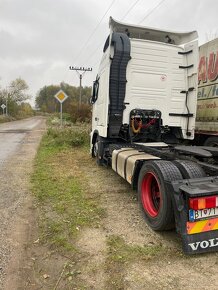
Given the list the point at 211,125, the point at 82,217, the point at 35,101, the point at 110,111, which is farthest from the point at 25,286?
the point at 35,101

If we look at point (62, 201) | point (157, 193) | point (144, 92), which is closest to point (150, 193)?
point (157, 193)

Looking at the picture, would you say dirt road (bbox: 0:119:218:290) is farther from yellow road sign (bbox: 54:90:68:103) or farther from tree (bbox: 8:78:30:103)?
tree (bbox: 8:78:30:103)

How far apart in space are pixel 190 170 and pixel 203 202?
791mm

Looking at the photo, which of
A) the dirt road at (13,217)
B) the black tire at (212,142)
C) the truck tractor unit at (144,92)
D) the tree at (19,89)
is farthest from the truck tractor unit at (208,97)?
the tree at (19,89)

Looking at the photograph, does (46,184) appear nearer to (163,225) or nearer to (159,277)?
(163,225)

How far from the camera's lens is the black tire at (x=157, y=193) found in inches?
153

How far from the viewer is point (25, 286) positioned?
2.92m

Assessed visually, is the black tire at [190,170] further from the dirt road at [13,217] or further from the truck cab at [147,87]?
the truck cab at [147,87]

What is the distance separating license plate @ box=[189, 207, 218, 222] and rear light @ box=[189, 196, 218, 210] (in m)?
0.06

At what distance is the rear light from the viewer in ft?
11.0

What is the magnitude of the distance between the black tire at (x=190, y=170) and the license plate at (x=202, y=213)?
63cm

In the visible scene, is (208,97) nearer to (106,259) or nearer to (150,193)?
(150,193)

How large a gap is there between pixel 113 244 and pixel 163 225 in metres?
0.71

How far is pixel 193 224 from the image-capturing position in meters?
3.41
